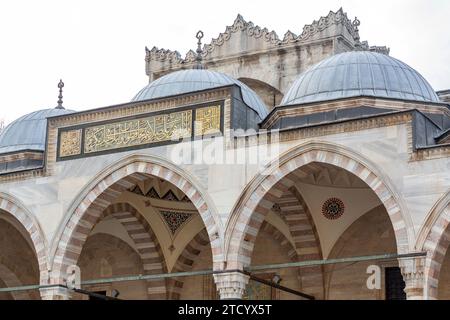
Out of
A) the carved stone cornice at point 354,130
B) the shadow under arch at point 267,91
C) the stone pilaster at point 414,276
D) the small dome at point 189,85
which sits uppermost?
the shadow under arch at point 267,91

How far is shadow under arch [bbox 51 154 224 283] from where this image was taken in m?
13.4

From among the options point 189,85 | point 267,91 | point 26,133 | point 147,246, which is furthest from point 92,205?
point 267,91

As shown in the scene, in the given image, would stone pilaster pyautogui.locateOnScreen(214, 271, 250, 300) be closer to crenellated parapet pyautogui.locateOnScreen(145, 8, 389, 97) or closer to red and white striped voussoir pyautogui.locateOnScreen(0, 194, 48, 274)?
red and white striped voussoir pyautogui.locateOnScreen(0, 194, 48, 274)

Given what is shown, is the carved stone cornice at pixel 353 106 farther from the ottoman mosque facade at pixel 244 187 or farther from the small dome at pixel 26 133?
the small dome at pixel 26 133

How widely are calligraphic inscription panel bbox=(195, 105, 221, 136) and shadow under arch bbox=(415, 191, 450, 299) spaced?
3.60 m

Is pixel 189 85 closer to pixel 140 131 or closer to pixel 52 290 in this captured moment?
pixel 140 131

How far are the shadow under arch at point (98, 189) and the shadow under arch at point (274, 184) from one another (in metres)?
0.86

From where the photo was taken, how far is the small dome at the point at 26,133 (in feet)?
56.5

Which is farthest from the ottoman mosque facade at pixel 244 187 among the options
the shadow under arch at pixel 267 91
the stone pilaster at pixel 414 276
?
the shadow under arch at pixel 267 91

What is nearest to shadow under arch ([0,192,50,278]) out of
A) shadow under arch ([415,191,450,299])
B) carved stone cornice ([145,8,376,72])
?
shadow under arch ([415,191,450,299])

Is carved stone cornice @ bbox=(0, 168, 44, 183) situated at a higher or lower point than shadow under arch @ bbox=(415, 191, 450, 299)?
higher

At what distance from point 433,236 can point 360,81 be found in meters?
3.43

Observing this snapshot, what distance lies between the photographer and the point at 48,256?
14.1 metres
